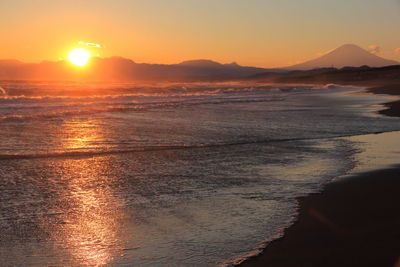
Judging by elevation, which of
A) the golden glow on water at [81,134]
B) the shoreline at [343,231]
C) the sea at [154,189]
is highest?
the golden glow on water at [81,134]

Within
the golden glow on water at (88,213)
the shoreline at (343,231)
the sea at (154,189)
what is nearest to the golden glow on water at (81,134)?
the sea at (154,189)

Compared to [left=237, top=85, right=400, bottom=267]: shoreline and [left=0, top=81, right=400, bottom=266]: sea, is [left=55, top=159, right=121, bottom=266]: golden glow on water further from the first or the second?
[left=237, top=85, right=400, bottom=267]: shoreline

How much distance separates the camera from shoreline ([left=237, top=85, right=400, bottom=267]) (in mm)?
4512

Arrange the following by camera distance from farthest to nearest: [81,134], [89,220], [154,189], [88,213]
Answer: [81,134] → [154,189] → [88,213] → [89,220]

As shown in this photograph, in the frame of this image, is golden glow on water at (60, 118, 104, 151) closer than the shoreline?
No

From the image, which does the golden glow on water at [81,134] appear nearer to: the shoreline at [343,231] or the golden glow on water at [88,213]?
the golden glow on water at [88,213]

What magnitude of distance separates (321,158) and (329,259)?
572 centimetres

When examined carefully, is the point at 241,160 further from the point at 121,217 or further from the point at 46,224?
the point at 46,224

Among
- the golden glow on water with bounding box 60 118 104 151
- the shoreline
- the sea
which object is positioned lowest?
the shoreline

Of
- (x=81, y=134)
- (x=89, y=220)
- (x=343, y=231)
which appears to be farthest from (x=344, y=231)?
(x=81, y=134)

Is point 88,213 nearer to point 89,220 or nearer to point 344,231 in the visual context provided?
point 89,220

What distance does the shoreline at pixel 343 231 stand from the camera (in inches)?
178

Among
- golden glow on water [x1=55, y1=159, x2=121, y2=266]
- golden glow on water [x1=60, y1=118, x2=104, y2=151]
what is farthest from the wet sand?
golden glow on water [x1=60, y1=118, x2=104, y2=151]

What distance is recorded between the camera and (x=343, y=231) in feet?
17.5
